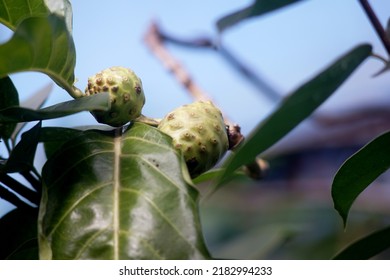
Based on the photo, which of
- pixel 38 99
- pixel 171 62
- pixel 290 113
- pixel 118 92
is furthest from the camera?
pixel 171 62

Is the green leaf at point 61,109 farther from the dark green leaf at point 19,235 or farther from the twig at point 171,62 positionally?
the twig at point 171,62

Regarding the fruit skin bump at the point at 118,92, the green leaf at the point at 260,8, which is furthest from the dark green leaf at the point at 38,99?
the green leaf at the point at 260,8

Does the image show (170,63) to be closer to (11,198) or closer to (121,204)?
(11,198)

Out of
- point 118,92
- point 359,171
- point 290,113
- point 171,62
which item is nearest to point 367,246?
point 359,171

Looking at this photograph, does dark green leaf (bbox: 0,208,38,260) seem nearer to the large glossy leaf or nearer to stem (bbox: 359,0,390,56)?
the large glossy leaf

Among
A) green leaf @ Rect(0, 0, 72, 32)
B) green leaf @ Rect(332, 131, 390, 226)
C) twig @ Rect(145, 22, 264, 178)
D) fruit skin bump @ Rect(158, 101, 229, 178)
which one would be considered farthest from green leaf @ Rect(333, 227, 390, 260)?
twig @ Rect(145, 22, 264, 178)
